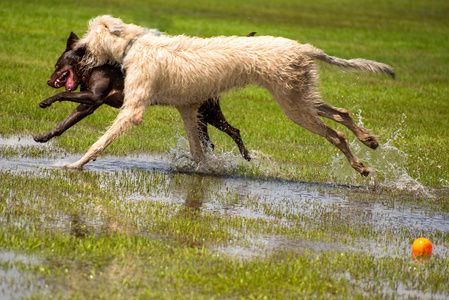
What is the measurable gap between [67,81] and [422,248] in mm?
4487

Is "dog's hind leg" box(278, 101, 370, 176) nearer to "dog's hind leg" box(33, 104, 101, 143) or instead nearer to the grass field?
the grass field

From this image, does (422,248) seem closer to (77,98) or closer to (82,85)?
(77,98)

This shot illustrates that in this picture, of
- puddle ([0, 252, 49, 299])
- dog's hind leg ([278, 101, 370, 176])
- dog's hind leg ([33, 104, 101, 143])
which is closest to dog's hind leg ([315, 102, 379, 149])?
dog's hind leg ([278, 101, 370, 176])

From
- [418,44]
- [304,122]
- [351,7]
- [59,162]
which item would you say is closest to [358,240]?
[304,122]

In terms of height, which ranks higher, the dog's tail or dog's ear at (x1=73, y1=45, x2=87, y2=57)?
the dog's tail

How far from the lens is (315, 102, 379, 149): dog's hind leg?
7484mm

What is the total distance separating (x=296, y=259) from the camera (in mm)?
4691

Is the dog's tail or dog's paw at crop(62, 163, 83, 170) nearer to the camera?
dog's paw at crop(62, 163, 83, 170)

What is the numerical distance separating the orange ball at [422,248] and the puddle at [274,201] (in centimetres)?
16

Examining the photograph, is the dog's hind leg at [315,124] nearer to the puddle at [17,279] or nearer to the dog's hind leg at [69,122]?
the dog's hind leg at [69,122]

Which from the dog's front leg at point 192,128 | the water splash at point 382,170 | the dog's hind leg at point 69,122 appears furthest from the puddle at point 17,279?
the water splash at point 382,170

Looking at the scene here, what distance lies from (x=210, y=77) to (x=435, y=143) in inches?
184

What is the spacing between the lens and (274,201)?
6.50 m

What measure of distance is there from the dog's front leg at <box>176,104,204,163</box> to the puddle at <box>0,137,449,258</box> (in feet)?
0.48
